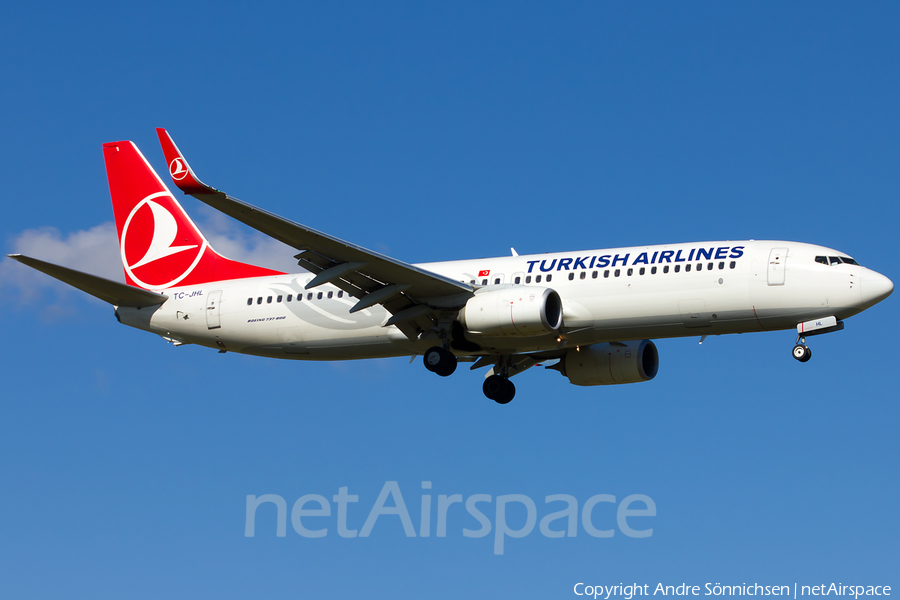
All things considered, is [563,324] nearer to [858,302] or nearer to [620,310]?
[620,310]

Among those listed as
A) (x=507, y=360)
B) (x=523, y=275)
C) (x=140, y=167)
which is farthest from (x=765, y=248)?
(x=140, y=167)

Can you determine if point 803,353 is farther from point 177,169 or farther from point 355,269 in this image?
point 177,169

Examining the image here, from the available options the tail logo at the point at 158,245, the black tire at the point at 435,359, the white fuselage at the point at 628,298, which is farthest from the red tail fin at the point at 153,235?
the black tire at the point at 435,359

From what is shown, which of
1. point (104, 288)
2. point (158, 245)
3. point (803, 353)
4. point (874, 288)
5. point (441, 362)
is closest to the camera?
point (874, 288)

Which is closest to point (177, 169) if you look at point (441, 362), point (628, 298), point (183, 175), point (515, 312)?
point (183, 175)

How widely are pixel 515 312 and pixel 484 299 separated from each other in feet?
4.08

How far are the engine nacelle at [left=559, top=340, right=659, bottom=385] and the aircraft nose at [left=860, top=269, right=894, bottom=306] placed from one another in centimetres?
816

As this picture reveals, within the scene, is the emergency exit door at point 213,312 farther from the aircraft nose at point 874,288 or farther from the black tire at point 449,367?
the aircraft nose at point 874,288

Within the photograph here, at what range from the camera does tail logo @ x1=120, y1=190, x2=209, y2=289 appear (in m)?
40.0

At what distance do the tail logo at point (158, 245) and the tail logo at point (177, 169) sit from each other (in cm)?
1219

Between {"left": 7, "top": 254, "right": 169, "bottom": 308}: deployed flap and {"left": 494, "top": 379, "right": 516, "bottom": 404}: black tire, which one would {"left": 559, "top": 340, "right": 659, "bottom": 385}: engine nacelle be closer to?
{"left": 494, "top": 379, "right": 516, "bottom": 404}: black tire

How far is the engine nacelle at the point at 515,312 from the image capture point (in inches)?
1264

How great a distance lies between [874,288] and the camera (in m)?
31.3

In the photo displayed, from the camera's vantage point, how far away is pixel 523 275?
113 ft
